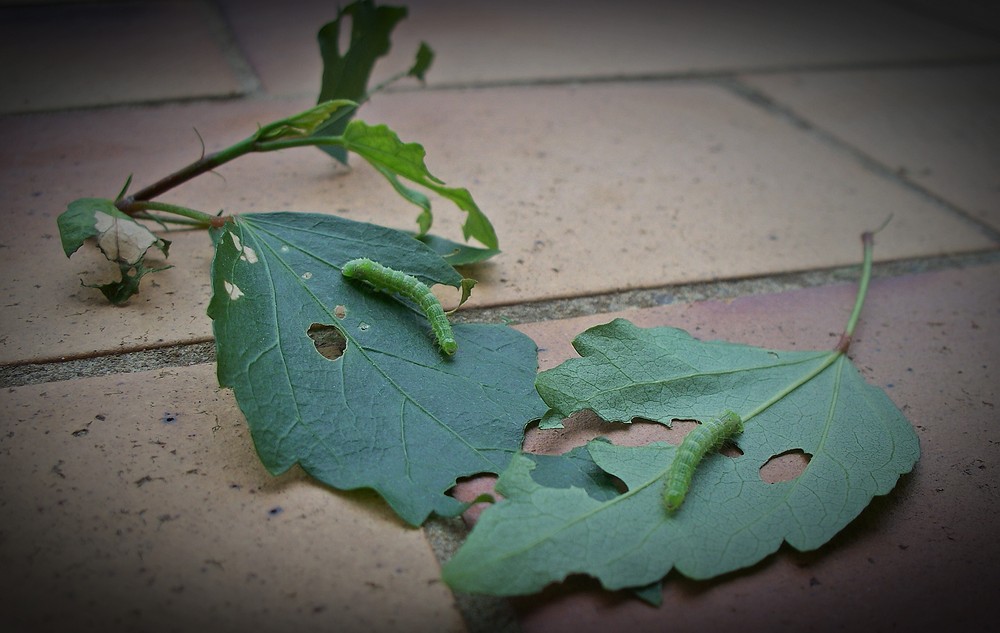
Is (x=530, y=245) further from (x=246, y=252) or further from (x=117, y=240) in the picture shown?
(x=117, y=240)

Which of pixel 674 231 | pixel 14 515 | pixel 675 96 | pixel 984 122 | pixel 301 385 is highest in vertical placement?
pixel 984 122

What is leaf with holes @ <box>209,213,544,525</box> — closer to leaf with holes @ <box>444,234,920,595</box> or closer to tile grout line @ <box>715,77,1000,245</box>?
leaf with holes @ <box>444,234,920,595</box>

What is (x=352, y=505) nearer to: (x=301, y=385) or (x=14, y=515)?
(x=301, y=385)

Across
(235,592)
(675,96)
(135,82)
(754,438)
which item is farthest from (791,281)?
(135,82)

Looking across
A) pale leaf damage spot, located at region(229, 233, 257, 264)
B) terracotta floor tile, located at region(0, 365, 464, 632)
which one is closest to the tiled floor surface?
terracotta floor tile, located at region(0, 365, 464, 632)

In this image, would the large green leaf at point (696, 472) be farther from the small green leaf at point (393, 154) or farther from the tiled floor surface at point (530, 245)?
the small green leaf at point (393, 154)

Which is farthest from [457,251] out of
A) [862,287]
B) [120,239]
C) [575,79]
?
[575,79]
